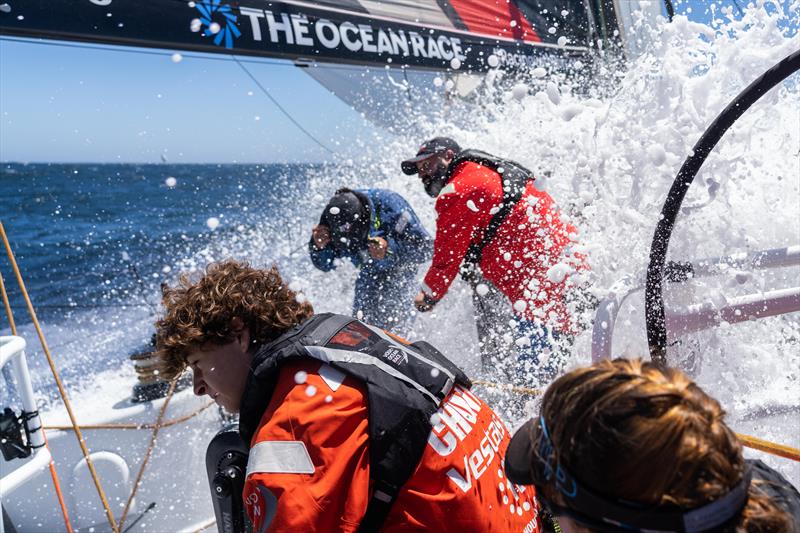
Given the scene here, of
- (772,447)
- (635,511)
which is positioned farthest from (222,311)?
(772,447)

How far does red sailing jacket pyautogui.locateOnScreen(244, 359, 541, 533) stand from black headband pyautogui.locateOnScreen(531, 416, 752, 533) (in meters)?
0.37

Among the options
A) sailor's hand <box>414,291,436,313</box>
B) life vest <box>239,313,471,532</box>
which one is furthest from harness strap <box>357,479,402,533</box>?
sailor's hand <box>414,291,436,313</box>

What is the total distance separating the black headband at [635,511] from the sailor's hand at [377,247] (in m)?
2.82

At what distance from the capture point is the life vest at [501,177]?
9.00 ft

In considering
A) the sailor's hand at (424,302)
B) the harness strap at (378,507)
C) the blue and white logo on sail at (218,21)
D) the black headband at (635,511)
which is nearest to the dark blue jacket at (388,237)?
the sailor's hand at (424,302)

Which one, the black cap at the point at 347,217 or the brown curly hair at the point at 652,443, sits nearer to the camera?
the brown curly hair at the point at 652,443

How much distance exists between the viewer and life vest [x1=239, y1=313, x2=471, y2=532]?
1068 mm

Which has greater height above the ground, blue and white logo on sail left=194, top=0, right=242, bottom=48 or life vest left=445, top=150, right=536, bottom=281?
blue and white logo on sail left=194, top=0, right=242, bottom=48

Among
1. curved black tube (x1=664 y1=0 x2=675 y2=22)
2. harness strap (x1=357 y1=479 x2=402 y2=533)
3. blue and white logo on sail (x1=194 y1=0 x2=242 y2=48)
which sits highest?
blue and white logo on sail (x1=194 y1=0 x2=242 y2=48)

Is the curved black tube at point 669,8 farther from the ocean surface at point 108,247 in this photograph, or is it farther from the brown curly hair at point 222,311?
the brown curly hair at point 222,311

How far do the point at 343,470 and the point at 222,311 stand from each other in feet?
1.47

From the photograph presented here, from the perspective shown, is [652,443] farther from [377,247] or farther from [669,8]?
[669,8]

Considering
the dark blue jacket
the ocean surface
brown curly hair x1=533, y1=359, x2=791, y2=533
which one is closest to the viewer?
brown curly hair x1=533, y1=359, x2=791, y2=533

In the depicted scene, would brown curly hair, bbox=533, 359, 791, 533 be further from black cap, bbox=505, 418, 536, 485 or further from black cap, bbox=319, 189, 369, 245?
black cap, bbox=319, 189, 369, 245
